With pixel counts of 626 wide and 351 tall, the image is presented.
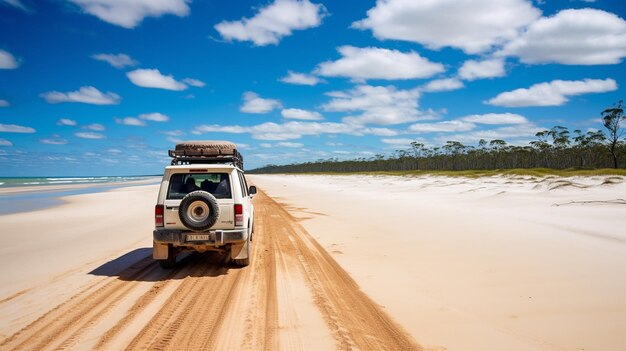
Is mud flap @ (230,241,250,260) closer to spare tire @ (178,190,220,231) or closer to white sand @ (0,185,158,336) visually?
spare tire @ (178,190,220,231)

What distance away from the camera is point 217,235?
7238 millimetres

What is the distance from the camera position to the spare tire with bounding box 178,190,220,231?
7098 mm

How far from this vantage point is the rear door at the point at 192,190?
7.27m

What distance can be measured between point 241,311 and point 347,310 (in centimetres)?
150

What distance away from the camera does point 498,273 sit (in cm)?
709

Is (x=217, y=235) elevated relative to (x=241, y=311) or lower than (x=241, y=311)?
elevated

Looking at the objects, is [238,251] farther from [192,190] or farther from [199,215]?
[192,190]

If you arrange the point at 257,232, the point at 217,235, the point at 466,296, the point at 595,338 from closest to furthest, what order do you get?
the point at 595,338, the point at 466,296, the point at 217,235, the point at 257,232

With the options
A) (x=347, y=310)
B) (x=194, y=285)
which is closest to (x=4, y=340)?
(x=194, y=285)

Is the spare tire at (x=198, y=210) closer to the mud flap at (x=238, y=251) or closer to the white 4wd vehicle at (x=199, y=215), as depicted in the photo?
the white 4wd vehicle at (x=199, y=215)

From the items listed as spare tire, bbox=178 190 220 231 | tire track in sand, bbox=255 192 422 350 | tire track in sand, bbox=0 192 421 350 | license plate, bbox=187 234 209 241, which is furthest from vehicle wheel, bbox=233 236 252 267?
tire track in sand, bbox=255 192 422 350

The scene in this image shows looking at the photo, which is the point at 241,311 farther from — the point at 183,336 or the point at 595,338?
the point at 595,338

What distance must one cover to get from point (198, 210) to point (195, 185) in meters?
0.72

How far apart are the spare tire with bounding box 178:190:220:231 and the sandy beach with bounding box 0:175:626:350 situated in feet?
3.36
